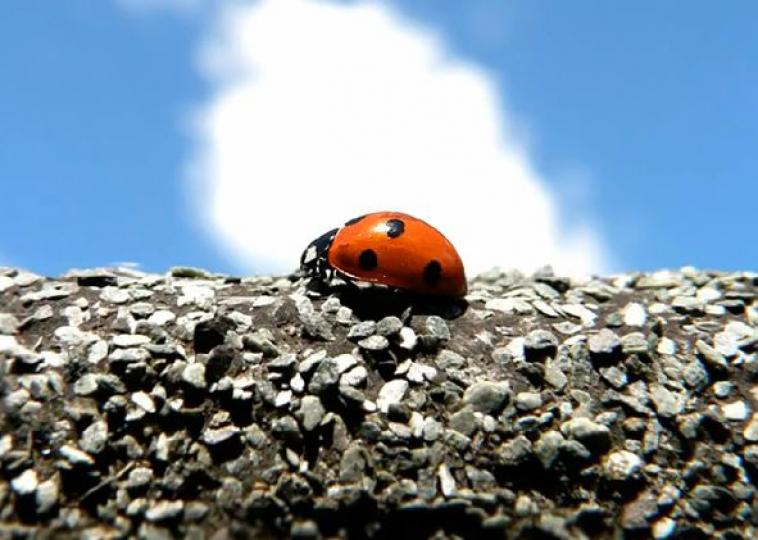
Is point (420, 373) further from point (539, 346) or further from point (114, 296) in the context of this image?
point (114, 296)

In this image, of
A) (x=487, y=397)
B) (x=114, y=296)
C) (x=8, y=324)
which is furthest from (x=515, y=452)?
(x=8, y=324)

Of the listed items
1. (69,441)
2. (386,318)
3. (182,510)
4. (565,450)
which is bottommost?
(182,510)

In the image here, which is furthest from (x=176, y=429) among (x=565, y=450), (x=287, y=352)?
(x=565, y=450)

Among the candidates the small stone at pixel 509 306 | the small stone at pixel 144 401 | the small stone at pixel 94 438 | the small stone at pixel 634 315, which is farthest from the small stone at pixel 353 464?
the small stone at pixel 634 315

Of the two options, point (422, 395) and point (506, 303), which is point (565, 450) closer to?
point (422, 395)

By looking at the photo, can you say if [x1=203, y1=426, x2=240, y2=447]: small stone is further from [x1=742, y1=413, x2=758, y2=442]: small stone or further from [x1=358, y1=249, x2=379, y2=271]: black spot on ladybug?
[x1=742, y1=413, x2=758, y2=442]: small stone

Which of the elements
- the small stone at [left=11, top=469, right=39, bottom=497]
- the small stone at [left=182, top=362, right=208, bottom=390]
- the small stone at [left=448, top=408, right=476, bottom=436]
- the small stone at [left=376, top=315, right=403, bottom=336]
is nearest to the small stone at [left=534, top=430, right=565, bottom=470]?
the small stone at [left=448, top=408, right=476, bottom=436]
